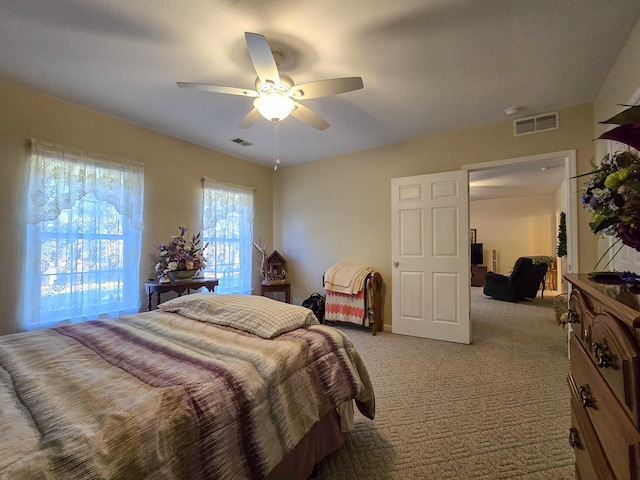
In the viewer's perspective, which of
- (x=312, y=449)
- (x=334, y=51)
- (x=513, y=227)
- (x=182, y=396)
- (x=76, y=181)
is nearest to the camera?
(x=182, y=396)

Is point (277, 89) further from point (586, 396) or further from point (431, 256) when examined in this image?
point (431, 256)

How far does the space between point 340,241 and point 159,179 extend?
2.50 m

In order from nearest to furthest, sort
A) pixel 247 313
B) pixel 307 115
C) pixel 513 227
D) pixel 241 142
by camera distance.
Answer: pixel 247 313 < pixel 307 115 < pixel 241 142 < pixel 513 227

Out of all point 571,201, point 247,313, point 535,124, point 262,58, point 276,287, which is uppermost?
point 535,124

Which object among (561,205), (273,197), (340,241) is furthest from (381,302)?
(561,205)

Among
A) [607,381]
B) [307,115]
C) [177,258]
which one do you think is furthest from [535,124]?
[177,258]

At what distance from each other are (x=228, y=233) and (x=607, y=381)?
406 cm

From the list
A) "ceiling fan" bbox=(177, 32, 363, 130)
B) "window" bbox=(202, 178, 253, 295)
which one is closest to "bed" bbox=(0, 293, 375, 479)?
"ceiling fan" bbox=(177, 32, 363, 130)

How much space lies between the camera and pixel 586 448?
1036mm

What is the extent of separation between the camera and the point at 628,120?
2.89 ft

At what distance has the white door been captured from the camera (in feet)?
11.0

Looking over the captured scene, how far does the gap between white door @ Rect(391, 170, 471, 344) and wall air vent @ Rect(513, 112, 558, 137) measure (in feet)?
2.13

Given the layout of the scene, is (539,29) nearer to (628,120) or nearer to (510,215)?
(628,120)

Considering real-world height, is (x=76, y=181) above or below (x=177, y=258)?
above
